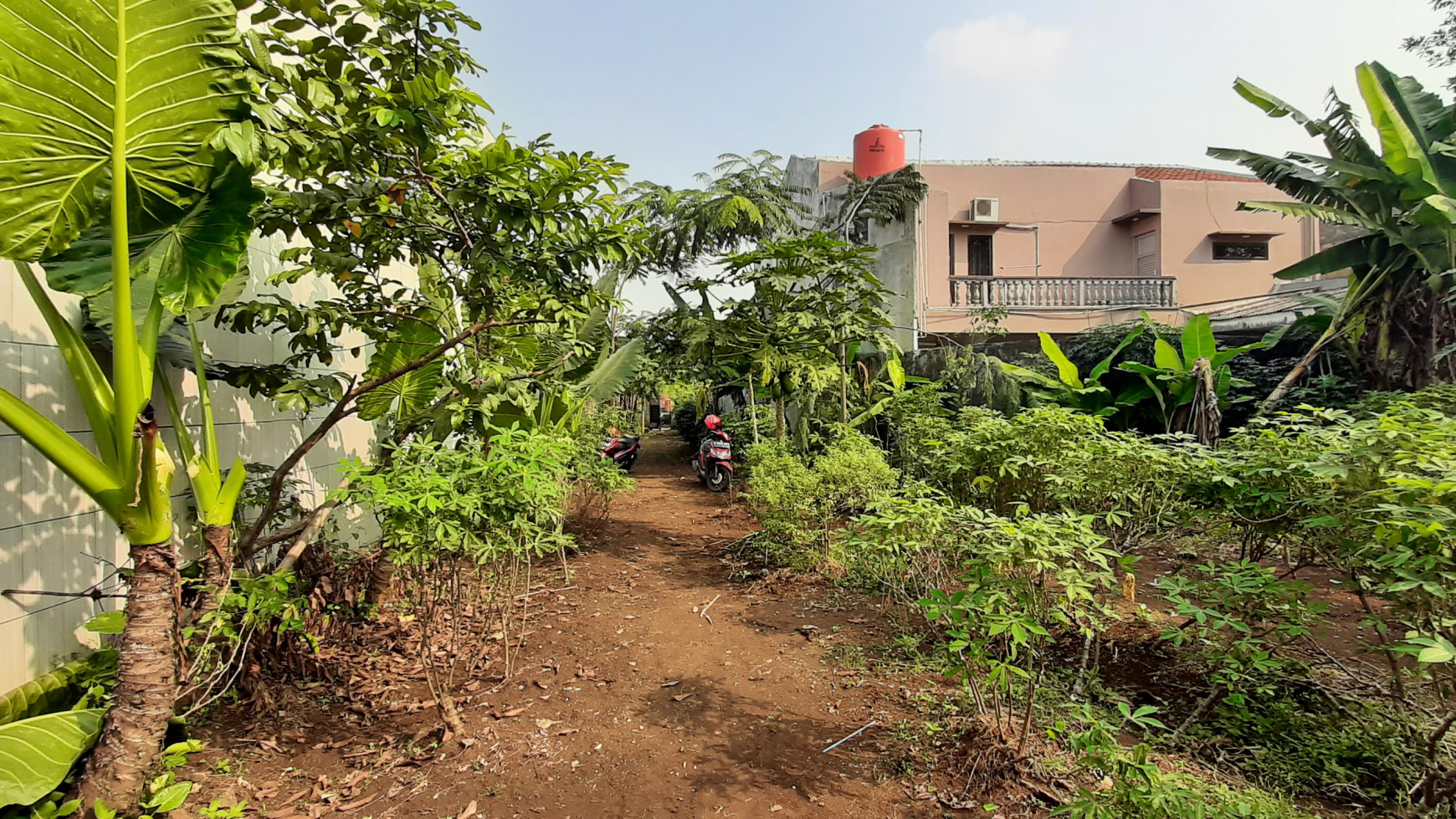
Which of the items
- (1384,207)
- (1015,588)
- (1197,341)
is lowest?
(1015,588)

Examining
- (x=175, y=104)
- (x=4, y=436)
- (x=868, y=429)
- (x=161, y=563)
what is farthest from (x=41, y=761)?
(x=868, y=429)

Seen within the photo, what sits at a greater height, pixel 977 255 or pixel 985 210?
pixel 985 210

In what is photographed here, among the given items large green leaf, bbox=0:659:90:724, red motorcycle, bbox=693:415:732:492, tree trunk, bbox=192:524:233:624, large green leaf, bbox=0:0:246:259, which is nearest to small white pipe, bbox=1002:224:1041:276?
red motorcycle, bbox=693:415:732:492

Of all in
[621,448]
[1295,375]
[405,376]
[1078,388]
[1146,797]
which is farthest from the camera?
[621,448]

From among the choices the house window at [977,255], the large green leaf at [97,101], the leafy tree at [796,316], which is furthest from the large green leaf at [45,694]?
the house window at [977,255]

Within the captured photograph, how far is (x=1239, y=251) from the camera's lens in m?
14.7

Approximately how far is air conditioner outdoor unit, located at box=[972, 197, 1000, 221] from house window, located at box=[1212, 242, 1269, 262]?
5.17 metres

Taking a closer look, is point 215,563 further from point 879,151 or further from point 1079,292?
point 1079,292

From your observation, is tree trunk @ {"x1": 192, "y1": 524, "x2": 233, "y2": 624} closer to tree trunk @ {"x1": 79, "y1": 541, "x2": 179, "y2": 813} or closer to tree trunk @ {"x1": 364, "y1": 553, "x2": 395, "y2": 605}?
tree trunk @ {"x1": 79, "y1": 541, "x2": 179, "y2": 813}

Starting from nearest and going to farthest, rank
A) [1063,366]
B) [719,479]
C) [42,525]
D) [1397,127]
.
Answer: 1. [42,525]
2. [1397,127]
3. [1063,366]
4. [719,479]

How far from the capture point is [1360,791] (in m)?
2.35

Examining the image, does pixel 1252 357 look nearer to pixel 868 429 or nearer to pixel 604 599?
pixel 868 429

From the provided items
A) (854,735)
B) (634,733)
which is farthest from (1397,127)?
(634,733)

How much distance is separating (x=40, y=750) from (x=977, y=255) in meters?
16.1
